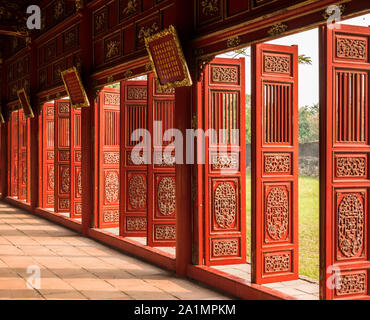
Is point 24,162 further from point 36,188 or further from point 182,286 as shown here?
point 182,286

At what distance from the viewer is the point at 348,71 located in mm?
3086

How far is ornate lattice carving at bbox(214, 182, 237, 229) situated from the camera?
4.42 m

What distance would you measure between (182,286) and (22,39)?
6990mm

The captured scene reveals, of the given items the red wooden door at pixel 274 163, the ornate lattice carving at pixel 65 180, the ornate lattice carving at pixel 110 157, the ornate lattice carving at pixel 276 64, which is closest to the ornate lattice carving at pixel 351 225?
the red wooden door at pixel 274 163

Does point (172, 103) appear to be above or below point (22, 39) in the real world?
below

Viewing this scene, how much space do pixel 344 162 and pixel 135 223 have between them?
3.25 m

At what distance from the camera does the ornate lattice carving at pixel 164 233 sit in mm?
5203

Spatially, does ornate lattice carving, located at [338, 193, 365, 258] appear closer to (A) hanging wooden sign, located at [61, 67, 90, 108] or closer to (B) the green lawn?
(B) the green lawn

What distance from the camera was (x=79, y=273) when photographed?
4.38 metres

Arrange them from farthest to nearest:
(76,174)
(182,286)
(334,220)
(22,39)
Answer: (22,39), (76,174), (182,286), (334,220)

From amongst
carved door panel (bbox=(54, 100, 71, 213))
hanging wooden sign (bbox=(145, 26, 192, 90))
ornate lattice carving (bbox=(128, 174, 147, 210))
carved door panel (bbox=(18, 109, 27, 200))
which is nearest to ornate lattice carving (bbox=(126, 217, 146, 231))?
ornate lattice carving (bbox=(128, 174, 147, 210))

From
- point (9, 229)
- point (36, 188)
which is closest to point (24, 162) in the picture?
point (36, 188)

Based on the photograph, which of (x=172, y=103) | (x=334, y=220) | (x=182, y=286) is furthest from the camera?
(x=172, y=103)

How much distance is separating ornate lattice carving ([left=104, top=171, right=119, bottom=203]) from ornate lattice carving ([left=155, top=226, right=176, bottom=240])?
1616mm
